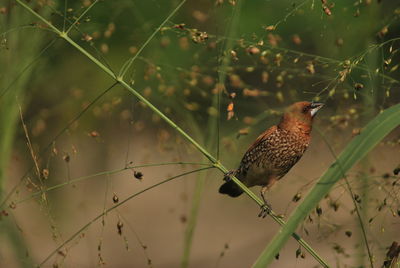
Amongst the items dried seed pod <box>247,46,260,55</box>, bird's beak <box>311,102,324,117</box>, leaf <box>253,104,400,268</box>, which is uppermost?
bird's beak <box>311,102,324,117</box>

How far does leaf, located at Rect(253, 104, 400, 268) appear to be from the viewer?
2.12m

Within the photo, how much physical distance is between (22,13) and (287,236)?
172 cm

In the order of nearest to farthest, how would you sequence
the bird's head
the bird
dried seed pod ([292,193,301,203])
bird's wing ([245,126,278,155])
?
dried seed pod ([292,193,301,203]) < the bird's head < the bird < bird's wing ([245,126,278,155])

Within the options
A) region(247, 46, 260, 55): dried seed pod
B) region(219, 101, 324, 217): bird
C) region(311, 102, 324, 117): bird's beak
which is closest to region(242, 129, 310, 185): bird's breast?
region(219, 101, 324, 217): bird

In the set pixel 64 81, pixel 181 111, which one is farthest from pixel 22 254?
pixel 64 81

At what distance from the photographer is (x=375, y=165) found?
300 cm

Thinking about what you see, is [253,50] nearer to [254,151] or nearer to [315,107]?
[315,107]

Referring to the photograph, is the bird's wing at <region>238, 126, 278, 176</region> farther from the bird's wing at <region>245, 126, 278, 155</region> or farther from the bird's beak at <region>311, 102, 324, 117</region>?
the bird's beak at <region>311, 102, 324, 117</region>

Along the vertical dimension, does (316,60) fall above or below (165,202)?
below

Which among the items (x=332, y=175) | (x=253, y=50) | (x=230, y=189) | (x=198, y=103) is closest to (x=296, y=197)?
(x=332, y=175)

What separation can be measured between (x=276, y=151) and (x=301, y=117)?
31 cm

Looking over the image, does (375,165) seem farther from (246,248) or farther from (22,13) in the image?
(246,248)

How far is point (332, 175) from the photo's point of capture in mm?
2121

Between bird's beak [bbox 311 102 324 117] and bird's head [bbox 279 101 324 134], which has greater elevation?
bird's head [bbox 279 101 324 134]
